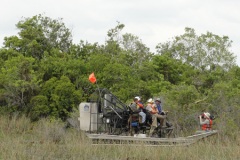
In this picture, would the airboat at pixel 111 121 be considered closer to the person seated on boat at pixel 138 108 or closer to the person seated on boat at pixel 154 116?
the person seated on boat at pixel 138 108

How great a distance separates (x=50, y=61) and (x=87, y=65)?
2.28 metres

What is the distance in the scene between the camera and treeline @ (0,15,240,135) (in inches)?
861

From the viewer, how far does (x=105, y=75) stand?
28.6 metres

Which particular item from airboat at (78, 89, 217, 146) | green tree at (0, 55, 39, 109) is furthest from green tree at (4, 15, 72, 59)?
airboat at (78, 89, 217, 146)

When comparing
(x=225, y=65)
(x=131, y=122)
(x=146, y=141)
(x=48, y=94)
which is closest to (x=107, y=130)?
(x=131, y=122)

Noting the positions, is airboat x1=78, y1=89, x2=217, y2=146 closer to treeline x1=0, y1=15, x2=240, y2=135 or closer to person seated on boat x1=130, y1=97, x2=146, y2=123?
person seated on boat x1=130, y1=97, x2=146, y2=123

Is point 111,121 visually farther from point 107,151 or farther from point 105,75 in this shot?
point 105,75

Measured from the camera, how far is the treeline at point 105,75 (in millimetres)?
21859

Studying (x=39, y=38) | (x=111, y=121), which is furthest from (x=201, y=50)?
(x=111, y=121)

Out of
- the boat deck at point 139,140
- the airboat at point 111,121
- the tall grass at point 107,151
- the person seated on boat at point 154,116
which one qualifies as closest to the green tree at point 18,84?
the airboat at point 111,121

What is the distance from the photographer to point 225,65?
40.4 metres

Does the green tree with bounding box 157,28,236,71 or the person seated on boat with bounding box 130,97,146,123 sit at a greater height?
the green tree with bounding box 157,28,236,71

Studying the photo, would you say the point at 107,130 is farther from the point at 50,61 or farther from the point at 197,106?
the point at 50,61

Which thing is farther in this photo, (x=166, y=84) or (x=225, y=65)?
(x=225, y=65)
